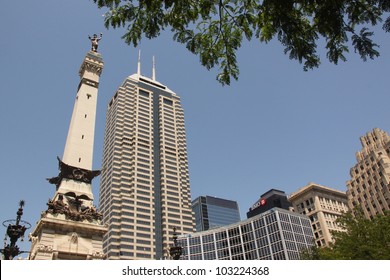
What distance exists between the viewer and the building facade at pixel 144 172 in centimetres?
10056

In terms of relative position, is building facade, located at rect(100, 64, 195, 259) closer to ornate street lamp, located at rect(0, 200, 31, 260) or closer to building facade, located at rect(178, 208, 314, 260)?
building facade, located at rect(178, 208, 314, 260)

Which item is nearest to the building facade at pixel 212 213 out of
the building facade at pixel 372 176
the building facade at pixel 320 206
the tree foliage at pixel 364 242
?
the building facade at pixel 320 206

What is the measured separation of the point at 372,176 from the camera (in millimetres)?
86875

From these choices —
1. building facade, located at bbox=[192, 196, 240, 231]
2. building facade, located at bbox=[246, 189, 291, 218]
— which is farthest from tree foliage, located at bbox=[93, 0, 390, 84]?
building facade, located at bbox=[192, 196, 240, 231]

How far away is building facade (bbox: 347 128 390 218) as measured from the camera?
81625 mm

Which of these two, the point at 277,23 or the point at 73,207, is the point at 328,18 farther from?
the point at 73,207

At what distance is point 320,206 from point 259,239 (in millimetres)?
22954

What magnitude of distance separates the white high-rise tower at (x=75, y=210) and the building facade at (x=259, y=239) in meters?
72.9

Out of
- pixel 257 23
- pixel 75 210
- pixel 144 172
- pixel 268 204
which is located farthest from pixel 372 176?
pixel 257 23

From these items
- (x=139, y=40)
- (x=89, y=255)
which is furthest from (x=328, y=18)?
(x=89, y=255)

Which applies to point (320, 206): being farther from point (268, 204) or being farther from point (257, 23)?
point (257, 23)

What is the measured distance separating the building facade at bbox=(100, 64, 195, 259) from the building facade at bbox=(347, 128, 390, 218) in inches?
2207

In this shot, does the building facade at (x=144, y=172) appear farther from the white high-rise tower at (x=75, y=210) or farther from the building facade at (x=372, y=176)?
the white high-rise tower at (x=75, y=210)

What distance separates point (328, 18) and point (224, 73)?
10.1 feet
